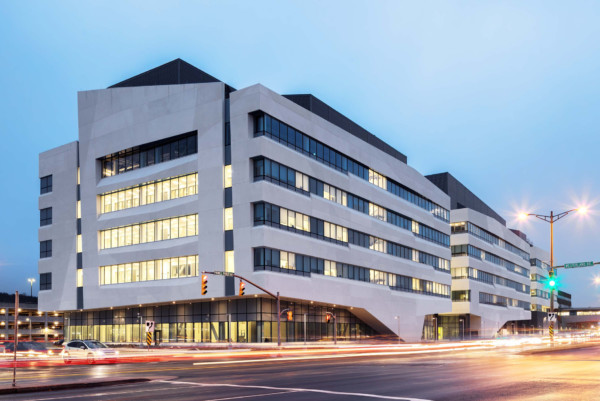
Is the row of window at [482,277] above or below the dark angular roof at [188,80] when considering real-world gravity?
below

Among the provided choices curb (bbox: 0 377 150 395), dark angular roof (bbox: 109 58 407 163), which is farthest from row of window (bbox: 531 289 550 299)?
curb (bbox: 0 377 150 395)

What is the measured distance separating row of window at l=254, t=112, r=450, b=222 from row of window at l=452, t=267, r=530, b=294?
2289cm

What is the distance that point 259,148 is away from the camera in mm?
58094

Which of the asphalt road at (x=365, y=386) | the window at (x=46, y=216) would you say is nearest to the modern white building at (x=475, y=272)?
the window at (x=46, y=216)

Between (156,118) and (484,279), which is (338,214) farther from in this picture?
(484,279)

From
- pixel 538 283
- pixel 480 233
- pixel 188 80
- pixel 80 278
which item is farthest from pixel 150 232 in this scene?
pixel 538 283

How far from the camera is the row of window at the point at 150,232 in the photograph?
63169 millimetres

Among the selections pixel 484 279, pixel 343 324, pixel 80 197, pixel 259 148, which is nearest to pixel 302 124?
pixel 259 148

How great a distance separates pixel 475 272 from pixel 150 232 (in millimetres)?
67314

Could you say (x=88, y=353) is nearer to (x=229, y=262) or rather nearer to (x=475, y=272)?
(x=229, y=262)

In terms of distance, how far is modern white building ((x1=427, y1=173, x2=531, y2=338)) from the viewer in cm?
10981

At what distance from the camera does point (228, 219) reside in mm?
59938

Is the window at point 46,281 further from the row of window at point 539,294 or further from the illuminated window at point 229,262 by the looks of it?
the row of window at point 539,294

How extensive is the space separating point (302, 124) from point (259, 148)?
807 centimetres
